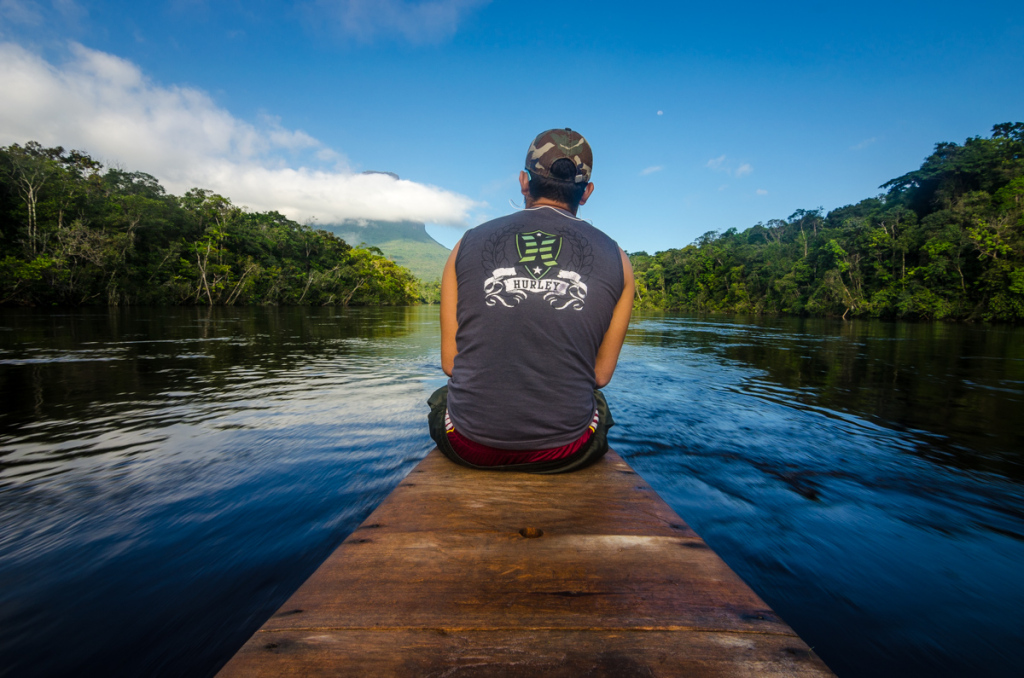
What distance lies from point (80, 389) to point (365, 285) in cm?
6834

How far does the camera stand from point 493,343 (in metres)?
1.88

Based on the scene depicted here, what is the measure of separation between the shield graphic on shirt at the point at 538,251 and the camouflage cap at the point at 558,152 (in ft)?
1.23

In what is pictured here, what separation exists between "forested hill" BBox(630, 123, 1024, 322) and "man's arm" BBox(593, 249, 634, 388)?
45.3m

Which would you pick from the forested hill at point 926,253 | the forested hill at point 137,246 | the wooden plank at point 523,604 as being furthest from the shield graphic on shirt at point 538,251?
the forested hill at point 926,253

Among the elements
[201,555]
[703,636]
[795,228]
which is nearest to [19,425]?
[201,555]

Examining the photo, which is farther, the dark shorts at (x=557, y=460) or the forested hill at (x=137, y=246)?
the forested hill at (x=137, y=246)

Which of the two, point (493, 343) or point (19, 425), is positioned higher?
point (493, 343)

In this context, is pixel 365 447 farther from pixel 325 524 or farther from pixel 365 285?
pixel 365 285

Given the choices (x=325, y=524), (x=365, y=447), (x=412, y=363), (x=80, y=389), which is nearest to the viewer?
(x=325, y=524)

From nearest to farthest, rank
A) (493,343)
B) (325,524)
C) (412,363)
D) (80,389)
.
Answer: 1. (493,343)
2. (325,524)
3. (80,389)
4. (412,363)

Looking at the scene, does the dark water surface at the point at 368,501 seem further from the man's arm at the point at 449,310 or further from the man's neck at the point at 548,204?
the man's neck at the point at 548,204

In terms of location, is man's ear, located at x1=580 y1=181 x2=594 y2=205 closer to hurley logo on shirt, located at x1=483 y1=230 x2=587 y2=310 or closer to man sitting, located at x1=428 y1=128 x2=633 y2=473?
man sitting, located at x1=428 y1=128 x2=633 y2=473

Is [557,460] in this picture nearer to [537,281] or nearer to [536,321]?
[536,321]

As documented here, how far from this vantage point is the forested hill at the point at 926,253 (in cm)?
3350
